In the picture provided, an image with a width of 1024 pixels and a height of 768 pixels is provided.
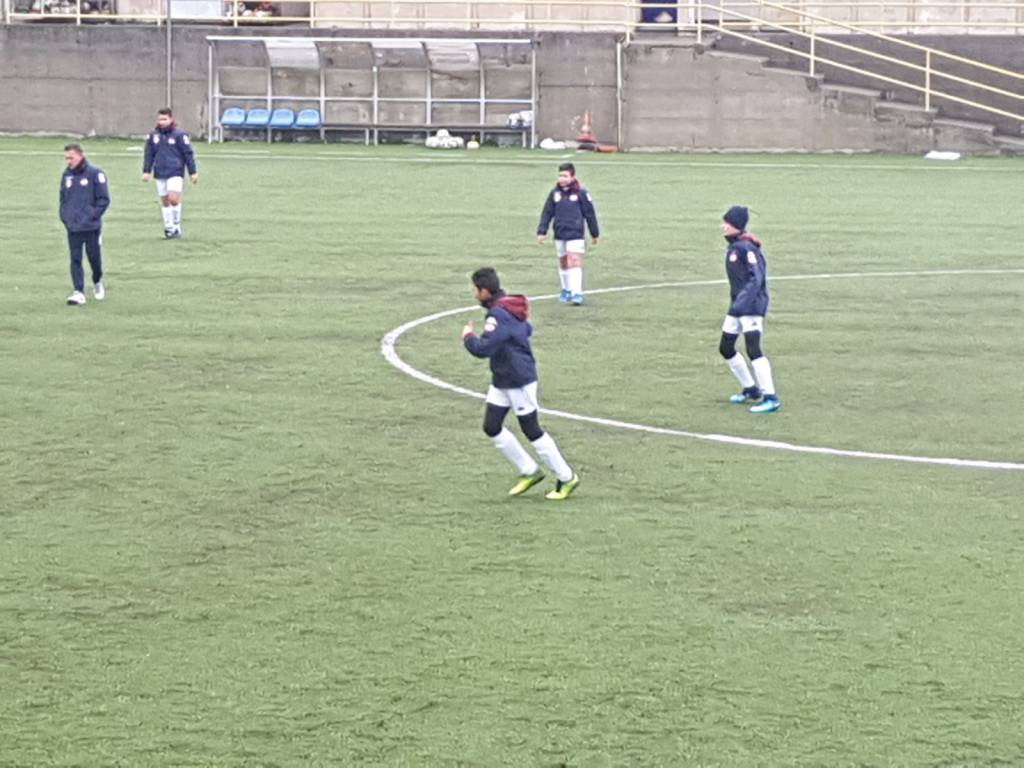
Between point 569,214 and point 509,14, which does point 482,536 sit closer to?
point 569,214

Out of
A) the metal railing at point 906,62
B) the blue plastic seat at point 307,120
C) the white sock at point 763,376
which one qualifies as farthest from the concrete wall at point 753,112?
the white sock at point 763,376

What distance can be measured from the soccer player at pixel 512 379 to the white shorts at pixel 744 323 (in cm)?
392

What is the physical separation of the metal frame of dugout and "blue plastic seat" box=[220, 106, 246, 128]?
25.2 inches

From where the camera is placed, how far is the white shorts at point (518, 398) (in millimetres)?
14227

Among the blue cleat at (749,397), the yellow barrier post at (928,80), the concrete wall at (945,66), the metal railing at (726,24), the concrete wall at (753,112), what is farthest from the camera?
the concrete wall at (945,66)

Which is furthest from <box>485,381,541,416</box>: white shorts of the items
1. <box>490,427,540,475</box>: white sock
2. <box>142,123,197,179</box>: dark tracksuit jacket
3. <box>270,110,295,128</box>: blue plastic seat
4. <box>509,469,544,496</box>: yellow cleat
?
<box>270,110,295,128</box>: blue plastic seat

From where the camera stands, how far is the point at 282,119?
52062 mm

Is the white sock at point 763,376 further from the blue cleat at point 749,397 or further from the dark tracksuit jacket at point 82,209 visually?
the dark tracksuit jacket at point 82,209

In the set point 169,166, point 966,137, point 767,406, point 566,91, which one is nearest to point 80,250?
point 169,166

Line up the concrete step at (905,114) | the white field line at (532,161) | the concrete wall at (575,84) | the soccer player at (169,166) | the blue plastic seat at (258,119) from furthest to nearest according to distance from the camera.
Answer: the blue plastic seat at (258,119)
the concrete wall at (575,84)
the concrete step at (905,114)
the white field line at (532,161)
the soccer player at (169,166)

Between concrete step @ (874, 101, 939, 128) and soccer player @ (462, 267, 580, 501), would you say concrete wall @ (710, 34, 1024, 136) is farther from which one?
soccer player @ (462, 267, 580, 501)

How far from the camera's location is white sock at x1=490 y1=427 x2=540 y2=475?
14.4 meters

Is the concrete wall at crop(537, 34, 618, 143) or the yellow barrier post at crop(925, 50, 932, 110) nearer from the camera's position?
the yellow barrier post at crop(925, 50, 932, 110)

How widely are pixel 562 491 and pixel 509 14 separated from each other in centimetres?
4075
